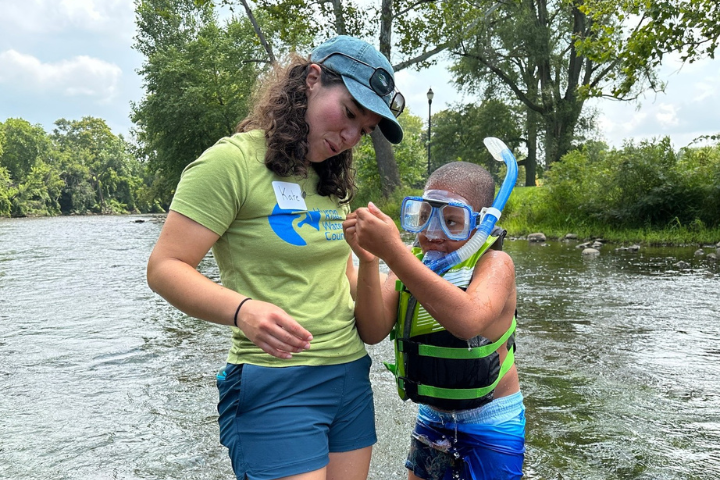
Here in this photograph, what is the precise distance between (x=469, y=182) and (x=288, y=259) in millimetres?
718

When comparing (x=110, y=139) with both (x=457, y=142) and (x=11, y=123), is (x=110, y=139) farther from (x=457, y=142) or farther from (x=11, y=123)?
(x=457, y=142)

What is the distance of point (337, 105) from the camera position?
6.37 feet

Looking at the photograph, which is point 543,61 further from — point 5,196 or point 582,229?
point 5,196

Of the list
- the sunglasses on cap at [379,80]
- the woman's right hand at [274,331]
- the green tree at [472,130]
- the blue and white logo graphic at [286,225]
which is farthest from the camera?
the green tree at [472,130]

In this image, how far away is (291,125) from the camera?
1930 millimetres

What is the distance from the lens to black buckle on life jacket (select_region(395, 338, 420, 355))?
2.10m

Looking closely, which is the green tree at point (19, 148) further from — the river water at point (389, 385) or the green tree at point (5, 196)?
the river water at point (389, 385)

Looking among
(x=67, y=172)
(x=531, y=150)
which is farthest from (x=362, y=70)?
(x=67, y=172)

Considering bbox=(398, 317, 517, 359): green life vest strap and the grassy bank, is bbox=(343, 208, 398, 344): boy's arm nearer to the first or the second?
bbox=(398, 317, 517, 359): green life vest strap

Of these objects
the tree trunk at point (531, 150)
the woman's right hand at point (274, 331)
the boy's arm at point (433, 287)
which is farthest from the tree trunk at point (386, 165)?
the woman's right hand at point (274, 331)

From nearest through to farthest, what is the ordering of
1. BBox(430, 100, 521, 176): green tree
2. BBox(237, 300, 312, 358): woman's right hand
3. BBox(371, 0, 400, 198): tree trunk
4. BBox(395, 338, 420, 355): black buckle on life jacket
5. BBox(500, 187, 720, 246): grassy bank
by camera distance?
BBox(237, 300, 312, 358): woman's right hand
BBox(395, 338, 420, 355): black buckle on life jacket
BBox(500, 187, 720, 246): grassy bank
BBox(371, 0, 400, 198): tree trunk
BBox(430, 100, 521, 176): green tree

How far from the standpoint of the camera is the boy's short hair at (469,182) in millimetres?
2125

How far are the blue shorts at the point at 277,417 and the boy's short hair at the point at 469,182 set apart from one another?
746 mm

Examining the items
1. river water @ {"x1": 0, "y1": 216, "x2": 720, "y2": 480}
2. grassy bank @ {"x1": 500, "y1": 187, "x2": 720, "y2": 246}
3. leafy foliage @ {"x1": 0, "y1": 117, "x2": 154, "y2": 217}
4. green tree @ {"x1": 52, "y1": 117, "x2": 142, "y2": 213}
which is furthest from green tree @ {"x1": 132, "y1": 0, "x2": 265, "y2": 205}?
Result: green tree @ {"x1": 52, "y1": 117, "x2": 142, "y2": 213}
